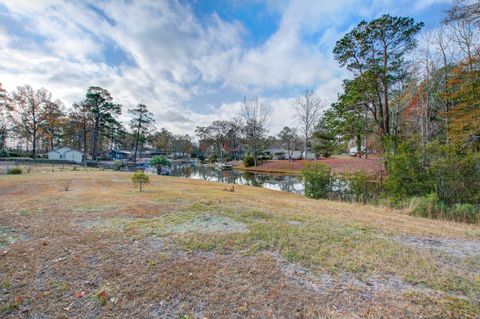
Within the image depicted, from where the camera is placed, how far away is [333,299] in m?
2.18

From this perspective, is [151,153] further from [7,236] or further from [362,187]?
[7,236]

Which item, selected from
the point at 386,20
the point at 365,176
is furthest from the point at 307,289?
the point at 386,20

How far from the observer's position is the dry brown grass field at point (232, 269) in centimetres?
205

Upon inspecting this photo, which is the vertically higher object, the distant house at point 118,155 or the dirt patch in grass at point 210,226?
the distant house at point 118,155

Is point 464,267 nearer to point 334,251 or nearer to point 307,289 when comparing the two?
Answer: point 334,251

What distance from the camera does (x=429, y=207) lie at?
275 inches

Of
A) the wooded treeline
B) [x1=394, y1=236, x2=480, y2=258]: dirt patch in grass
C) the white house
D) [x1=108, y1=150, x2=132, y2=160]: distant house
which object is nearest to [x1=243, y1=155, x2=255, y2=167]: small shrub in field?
the wooded treeline

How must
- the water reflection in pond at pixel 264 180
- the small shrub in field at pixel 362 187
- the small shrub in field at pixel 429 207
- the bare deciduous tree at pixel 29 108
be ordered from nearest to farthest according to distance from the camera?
the small shrub in field at pixel 429 207 → the small shrub in field at pixel 362 187 → the water reflection in pond at pixel 264 180 → the bare deciduous tree at pixel 29 108

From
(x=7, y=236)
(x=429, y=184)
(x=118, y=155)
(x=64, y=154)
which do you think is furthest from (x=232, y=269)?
(x=118, y=155)

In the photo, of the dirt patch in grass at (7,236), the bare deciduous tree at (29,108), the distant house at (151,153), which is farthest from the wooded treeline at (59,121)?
the dirt patch in grass at (7,236)

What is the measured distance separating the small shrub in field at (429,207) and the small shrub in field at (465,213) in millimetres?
225

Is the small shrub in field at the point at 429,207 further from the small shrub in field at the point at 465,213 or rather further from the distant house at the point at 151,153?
the distant house at the point at 151,153

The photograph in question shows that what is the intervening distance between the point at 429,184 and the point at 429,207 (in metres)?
1.24

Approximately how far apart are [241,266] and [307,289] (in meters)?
0.92
